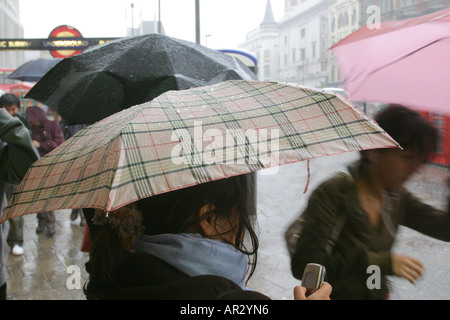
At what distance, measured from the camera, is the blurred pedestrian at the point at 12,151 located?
10.3 feet

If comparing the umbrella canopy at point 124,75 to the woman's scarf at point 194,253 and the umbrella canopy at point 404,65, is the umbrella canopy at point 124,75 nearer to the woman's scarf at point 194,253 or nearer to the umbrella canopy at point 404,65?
the umbrella canopy at point 404,65

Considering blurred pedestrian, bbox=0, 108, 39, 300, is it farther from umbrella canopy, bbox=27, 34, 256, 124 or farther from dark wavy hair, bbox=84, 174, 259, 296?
dark wavy hair, bbox=84, 174, 259, 296

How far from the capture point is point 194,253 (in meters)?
1.26

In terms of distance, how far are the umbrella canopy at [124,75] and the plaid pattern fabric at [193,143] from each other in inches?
47.3

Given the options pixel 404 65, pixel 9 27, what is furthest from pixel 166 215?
pixel 9 27

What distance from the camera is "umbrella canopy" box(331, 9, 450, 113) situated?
7.27 feet

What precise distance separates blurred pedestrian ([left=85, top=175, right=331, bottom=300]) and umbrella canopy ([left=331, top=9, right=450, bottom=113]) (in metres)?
1.27

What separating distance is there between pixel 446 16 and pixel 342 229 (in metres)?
1.38

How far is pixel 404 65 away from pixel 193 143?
64.8 inches

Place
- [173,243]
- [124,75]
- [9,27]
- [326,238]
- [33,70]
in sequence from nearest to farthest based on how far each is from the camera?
1. [173,243]
2. [326,238]
3. [124,75]
4. [33,70]
5. [9,27]

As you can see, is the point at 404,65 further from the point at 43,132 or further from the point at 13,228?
the point at 43,132

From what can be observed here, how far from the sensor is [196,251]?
126 cm

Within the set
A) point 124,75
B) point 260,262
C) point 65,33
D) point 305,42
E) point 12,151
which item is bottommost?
point 260,262

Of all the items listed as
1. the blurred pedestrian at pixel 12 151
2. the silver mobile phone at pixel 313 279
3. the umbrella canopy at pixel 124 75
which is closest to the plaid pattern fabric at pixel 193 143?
the silver mobile phone at pixel 313 279
